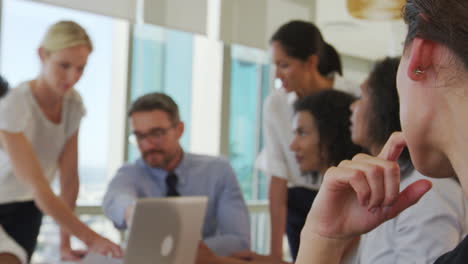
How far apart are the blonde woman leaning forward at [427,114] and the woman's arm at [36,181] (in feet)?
4.64

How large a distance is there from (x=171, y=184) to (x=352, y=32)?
190 cm

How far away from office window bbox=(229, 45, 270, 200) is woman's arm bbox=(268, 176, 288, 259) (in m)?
1.37

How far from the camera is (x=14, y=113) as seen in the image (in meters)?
2.18

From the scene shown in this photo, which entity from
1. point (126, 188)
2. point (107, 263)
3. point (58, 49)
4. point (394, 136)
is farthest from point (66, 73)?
point (394, 136)

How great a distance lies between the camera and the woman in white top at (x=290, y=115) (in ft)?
7.70

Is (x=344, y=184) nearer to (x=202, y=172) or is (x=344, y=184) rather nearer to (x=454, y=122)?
(x=454, y=122)

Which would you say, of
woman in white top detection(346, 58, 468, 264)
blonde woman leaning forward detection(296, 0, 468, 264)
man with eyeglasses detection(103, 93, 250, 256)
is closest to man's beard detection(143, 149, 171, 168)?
man with eyeglasses detection(103, 93, 250, 256)

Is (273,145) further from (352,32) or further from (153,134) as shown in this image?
(352,32)

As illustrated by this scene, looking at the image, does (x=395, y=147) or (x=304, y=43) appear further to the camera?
(x=304, y=43)

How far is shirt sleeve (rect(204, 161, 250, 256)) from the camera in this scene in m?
2.11

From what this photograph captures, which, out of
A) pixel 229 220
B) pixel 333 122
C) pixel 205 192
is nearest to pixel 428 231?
pixel 333 122

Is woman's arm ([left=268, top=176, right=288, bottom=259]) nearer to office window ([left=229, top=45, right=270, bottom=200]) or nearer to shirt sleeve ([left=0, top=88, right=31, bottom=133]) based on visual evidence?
shirt sleeve ([left=0, top=88, right=31, bottom=133])

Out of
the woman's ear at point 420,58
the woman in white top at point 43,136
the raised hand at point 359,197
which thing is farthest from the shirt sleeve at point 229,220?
the woman's ear at point 420,58

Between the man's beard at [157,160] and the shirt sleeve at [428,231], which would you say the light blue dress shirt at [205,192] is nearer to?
the man's beard at [157,160]
